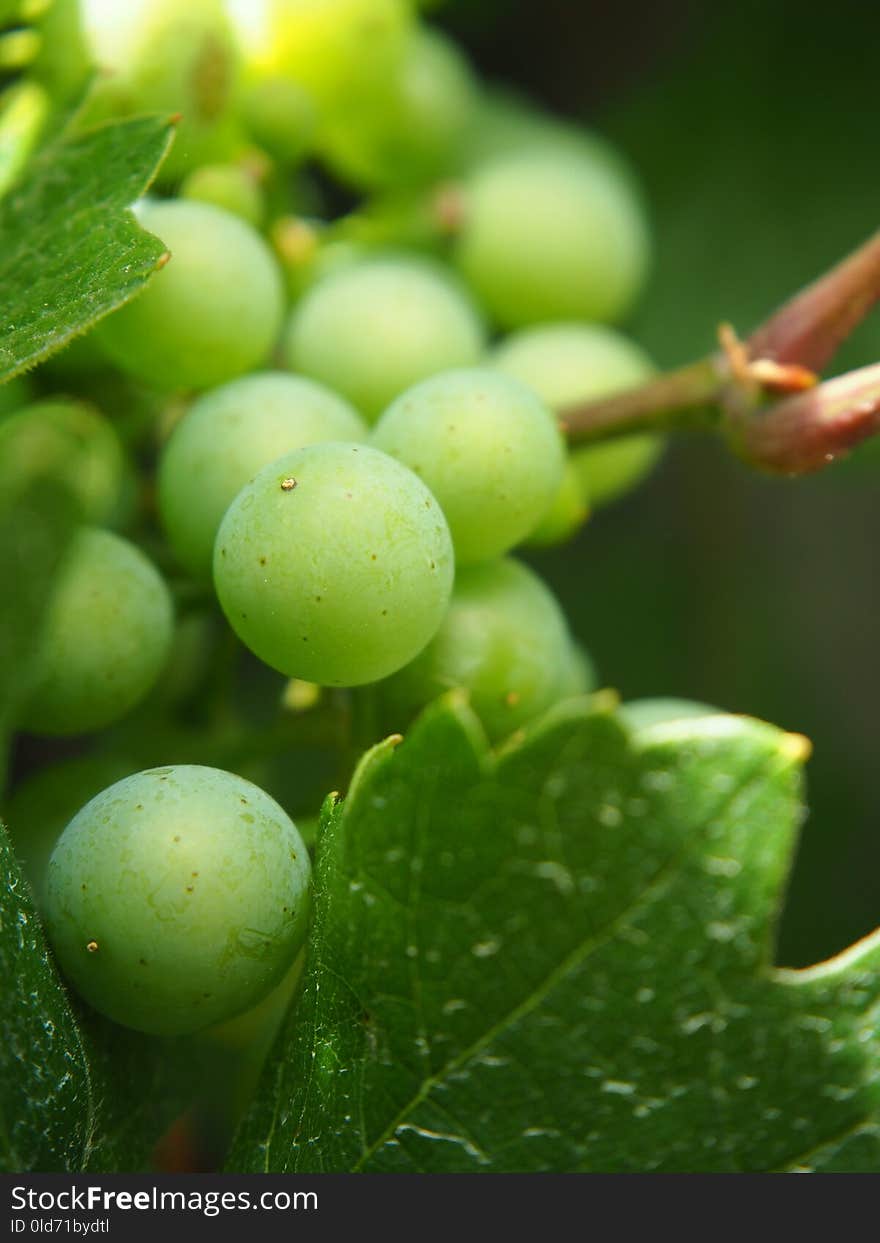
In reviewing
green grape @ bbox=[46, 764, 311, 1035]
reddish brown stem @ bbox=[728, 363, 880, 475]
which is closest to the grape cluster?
green grape @ bbox=[46, 764, 311, 1035]

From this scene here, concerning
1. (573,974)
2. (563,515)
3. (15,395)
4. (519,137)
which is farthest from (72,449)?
(519,137)

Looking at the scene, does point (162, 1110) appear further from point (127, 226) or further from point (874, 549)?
point (874, 549)

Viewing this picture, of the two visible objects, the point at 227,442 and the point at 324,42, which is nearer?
the point at 227,442

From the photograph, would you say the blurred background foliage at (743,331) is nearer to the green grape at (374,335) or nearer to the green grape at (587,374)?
the green grape at (587,374)

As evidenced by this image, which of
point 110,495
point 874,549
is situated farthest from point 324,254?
point 874,549

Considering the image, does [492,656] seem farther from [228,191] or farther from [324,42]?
[324,42]

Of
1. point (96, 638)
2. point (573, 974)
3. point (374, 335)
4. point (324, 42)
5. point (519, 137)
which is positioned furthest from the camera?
point (519, 137)
